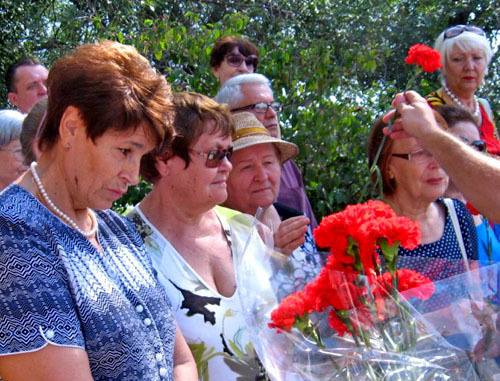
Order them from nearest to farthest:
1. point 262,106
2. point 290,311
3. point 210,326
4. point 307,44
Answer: point 290,311, point 210,326, point 262,106, point 307,44

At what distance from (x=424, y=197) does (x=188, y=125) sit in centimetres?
110

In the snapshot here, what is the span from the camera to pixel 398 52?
8188 mm

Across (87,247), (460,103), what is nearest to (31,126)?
(87,247)

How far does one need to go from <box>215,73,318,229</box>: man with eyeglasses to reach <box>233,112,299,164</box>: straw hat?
12.1 inches

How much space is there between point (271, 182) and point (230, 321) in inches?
35.9

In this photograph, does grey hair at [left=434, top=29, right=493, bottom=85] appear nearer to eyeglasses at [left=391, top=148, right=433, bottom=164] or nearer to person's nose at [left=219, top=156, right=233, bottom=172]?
eyeglasses at [left=391, top=148, right=433, bottom=164]

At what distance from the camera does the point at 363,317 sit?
1.43 metres

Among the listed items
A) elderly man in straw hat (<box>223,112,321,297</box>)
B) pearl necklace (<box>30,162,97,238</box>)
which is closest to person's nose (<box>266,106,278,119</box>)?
elderly man in straw hat (<box>223,112,321,297</box>)

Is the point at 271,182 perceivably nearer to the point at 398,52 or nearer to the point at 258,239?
the point at 258,239

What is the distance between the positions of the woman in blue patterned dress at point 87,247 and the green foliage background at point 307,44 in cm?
137

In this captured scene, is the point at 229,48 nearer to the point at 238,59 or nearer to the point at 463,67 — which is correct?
the point at 238,59

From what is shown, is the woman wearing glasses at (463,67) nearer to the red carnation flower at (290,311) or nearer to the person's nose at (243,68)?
the person's nose at (243,68)

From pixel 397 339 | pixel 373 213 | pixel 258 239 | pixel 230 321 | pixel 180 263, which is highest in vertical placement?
pixel 373 213

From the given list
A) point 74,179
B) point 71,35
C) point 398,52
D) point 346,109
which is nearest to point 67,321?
point 74,179
